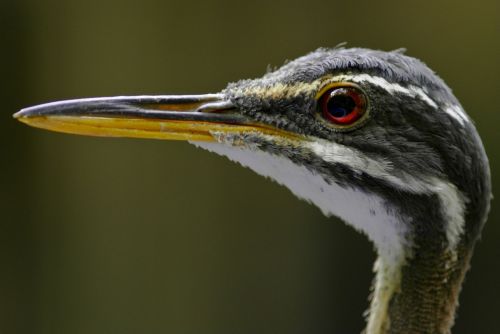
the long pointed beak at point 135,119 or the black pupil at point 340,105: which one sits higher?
the black pupil at point 340,105

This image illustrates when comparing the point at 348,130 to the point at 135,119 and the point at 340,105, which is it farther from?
the point at 135,119

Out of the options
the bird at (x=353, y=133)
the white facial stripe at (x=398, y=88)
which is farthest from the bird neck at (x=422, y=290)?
the white facial stripe at (x=398, y=88)

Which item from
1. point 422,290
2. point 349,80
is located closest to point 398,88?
point 349,80

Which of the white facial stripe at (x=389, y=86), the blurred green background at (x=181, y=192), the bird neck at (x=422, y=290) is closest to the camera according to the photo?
the white facial stripe at (x=389, y=86)

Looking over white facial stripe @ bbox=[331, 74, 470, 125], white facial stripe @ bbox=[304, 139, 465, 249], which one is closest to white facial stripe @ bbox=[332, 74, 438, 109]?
white facial stripe @ bbox=[331, 74, 470, 125]

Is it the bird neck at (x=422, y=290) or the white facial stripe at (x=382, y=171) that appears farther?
the bird neck at (x=422, y=290)

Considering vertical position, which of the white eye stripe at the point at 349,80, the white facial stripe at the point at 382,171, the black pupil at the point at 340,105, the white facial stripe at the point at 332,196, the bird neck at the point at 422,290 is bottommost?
the bird neck at the point at 422,290

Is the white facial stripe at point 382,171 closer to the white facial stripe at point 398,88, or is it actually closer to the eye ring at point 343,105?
the eye ring at point 343,105

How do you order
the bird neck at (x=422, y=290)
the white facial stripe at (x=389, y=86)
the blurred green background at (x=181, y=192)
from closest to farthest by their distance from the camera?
the white facial stripe at (x=389, y=86)
the bird neck at (x=422, y=290)
the blurred green background at (x=181, y=192)
